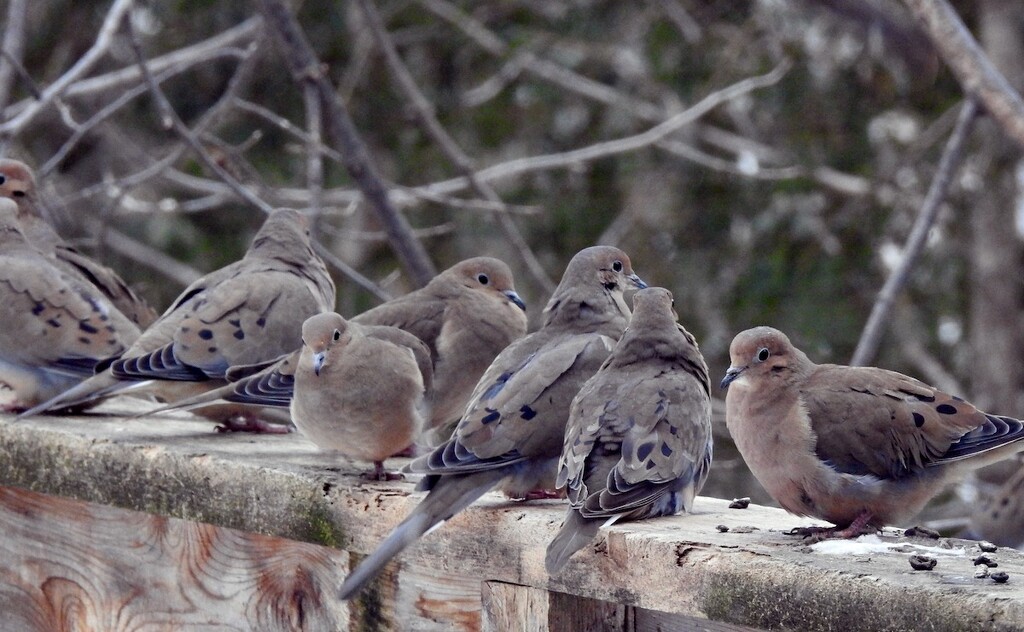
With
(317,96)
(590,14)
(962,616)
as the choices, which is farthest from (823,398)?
(590,14)

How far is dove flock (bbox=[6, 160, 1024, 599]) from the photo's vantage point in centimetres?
239

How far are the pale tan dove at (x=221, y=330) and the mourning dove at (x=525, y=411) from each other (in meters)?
0.79

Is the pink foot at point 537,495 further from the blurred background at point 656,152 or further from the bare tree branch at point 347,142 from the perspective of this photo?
the blurred background at point 656,152

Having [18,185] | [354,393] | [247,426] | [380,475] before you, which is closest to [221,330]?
[247,426]

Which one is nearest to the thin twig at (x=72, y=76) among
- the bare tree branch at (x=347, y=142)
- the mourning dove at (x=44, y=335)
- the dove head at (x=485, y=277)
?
the bare tree branch at (x=347, y=142)

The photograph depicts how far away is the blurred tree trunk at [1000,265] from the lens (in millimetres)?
7355

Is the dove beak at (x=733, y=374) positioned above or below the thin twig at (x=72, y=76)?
below

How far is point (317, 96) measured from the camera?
15.1ft

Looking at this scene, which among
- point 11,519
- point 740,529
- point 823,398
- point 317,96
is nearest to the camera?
point 740,529

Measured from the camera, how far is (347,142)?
14.6 feet

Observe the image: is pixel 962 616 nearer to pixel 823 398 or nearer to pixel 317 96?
pixel 823 398

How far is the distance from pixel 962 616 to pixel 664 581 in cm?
45

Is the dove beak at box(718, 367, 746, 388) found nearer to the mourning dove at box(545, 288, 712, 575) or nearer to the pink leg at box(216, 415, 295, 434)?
the mourning dove at box(545, 288, 712, 575)

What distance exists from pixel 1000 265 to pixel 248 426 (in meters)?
5.38
